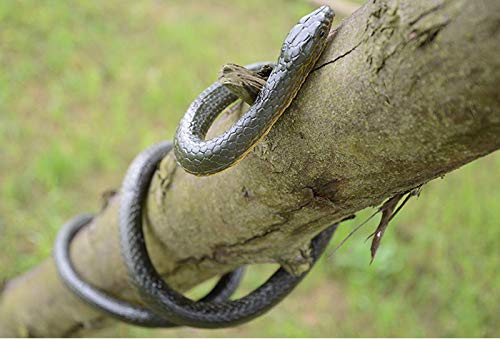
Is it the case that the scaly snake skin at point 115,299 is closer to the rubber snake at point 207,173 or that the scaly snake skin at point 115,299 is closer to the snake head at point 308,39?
the rubber snake at point 207,173

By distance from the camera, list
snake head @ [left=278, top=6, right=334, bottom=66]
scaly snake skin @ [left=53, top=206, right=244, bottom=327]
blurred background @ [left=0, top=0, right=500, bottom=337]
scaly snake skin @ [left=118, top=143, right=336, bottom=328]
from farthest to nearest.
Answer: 1. blurred background @ [left=0, top=0, right=500, bottom=337]
2. scaly snake skin @ [left=53, top=206, right=244, bottom=327]
3. scaly snake skin @ [left=118, top=143, right=336, bottom=328]
4. snake head @ [left=278, top=6, right=334, bottom=66]

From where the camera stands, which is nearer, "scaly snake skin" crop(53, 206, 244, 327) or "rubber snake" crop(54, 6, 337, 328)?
"rubber snake" crop(54, 6, 337, 328)

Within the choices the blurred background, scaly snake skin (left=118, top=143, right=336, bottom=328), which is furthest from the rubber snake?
the blurred background

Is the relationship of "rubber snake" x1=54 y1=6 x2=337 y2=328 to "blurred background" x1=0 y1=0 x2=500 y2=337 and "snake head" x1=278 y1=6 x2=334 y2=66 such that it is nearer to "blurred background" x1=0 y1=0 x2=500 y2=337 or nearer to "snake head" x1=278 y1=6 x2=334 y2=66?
"snake head" x1=278 y1=6 x2=334 y2=66

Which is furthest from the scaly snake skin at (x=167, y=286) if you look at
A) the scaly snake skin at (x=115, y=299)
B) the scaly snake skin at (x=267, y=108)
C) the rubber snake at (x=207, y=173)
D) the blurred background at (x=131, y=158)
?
the blurred background at (x=131, y=158)

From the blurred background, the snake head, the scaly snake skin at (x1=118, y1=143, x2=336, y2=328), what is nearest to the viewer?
the snake head

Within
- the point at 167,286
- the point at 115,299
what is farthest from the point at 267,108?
the point at 115,299

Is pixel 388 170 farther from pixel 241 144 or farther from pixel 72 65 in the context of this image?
pixel 72 65
